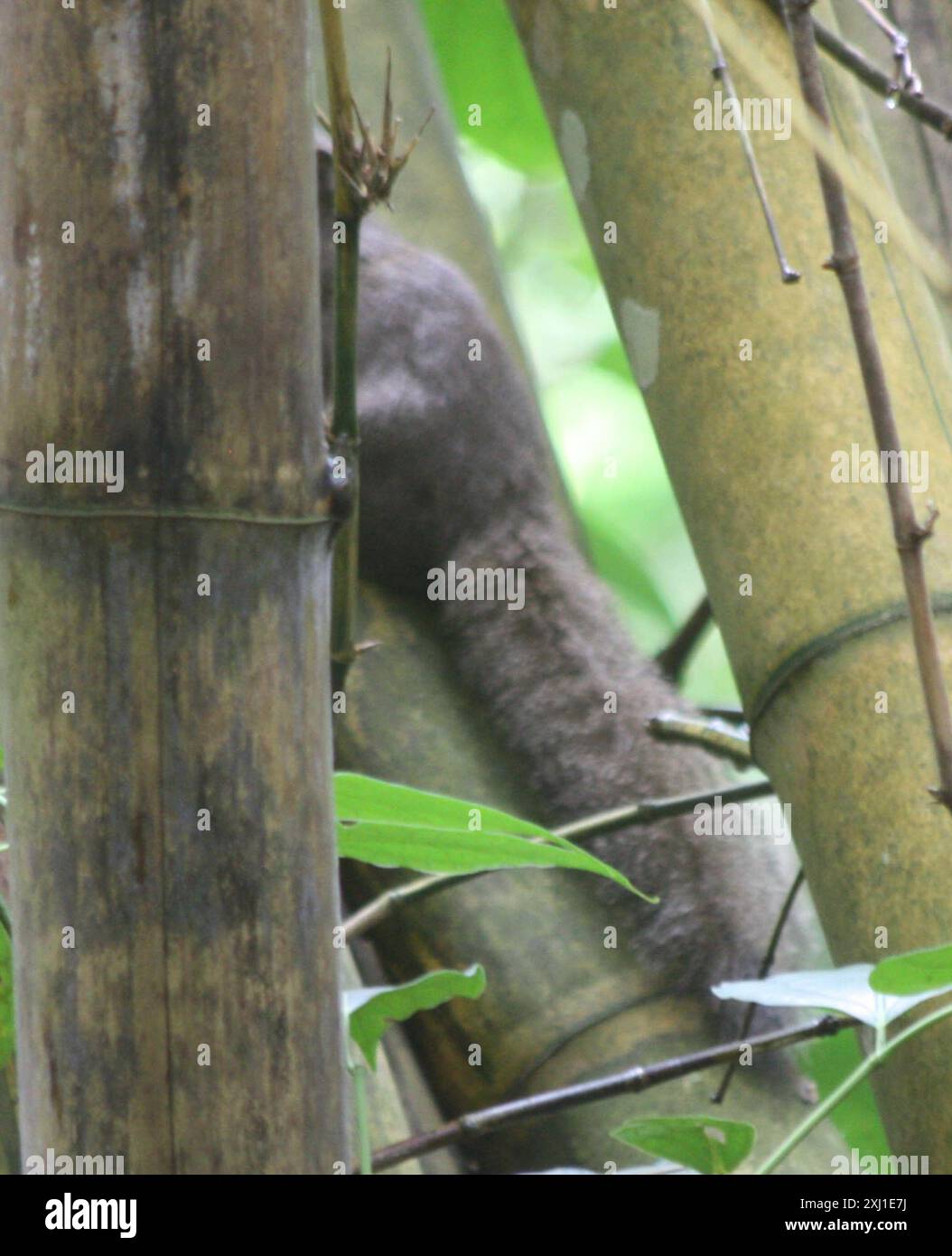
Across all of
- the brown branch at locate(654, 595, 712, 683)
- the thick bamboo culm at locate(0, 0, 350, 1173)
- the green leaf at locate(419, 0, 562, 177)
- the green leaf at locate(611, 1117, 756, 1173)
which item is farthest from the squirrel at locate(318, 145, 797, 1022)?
the thick bamboo culm at locate(0, 0, 350, 1173)

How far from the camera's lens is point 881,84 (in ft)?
2.52

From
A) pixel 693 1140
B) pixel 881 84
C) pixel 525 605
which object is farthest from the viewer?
pixel 525 605

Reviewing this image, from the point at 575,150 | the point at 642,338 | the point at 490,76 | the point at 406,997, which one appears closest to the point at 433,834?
the point at 406,997

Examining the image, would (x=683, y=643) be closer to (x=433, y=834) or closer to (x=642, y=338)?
(x=642, y=338)

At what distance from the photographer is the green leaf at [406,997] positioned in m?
0.65

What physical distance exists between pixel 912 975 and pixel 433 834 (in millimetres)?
179

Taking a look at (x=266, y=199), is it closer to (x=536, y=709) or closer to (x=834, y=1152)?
(x=834, y=1152)

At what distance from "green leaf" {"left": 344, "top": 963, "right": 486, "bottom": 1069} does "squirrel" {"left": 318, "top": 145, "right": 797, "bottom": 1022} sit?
0.63 meters

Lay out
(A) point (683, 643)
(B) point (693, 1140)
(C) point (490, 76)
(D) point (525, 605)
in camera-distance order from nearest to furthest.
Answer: (B) point (693, 1140) → (A) point (683, 643) → (D) point (525, 605) → (C) point (490, 76)

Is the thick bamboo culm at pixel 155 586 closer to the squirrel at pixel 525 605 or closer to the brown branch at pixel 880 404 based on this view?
the brown branch at pixel 880 404

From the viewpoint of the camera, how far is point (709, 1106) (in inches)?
44.0

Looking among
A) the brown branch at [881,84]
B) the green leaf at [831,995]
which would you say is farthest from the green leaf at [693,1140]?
the brown branch at [881,84]

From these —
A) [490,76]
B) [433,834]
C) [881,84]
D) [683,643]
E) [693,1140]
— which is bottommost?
[693,1140]

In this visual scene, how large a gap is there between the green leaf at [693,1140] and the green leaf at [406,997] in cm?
10
